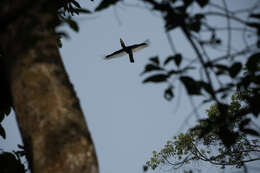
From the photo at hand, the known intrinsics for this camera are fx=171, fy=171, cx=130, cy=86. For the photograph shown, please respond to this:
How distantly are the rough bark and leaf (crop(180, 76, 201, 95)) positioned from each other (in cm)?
58

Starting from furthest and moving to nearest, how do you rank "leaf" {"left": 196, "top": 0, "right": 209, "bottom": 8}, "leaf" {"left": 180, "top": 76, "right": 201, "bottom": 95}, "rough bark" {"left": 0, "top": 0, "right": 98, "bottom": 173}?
"leaf" {"left": 196, "top": 0, "right": 209, "bottom": 8} < "leaf" {"left": 180, "top": 76, "right": 201, "bottom": 95} < "rough bark" {"left": 0, "top": 0, "right": 98, "bottom": 173}

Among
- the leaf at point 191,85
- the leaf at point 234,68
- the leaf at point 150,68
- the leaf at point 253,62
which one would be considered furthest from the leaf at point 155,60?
the leaf at point 253,62

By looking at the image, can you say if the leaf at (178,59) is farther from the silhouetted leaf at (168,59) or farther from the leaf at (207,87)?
the leaf at (207,87)

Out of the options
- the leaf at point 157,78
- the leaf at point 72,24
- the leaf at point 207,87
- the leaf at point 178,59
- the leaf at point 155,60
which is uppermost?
the leaf at point 72,24

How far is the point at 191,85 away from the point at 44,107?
0.75 m

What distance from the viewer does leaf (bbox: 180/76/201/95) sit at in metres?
0.91

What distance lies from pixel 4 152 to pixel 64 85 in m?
2.10

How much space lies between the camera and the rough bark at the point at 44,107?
0.77 meters

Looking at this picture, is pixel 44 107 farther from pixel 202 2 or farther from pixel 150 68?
pixel 202 2

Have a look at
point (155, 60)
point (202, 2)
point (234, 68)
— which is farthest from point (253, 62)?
point (155, 60)

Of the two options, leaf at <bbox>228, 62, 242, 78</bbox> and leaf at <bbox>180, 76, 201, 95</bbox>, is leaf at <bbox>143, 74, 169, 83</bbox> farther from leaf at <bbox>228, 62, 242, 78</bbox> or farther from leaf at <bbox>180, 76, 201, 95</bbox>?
leaf at <bbox>228, 62, 242, 78</bbox>

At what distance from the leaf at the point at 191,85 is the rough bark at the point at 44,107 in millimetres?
576

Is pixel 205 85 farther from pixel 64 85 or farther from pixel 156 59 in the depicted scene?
pixel 64 85

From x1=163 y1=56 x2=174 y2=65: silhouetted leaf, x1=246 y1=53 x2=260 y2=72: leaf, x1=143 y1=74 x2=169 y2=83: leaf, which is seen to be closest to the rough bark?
x1=143 y1=74 x2=169 y2=83: leaf
